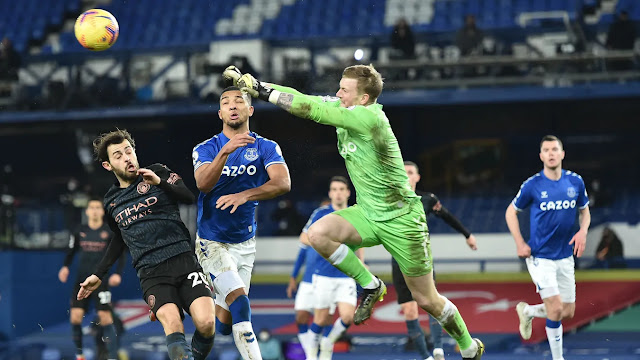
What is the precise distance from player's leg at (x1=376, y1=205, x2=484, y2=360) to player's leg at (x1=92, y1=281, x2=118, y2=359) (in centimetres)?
536

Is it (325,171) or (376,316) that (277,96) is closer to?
(376,316)

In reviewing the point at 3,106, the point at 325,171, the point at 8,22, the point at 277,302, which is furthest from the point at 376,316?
the point at 8,22

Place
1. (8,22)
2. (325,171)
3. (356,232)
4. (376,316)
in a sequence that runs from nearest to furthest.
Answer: (356,232)
(376,316)
(325,171)
(8,22)

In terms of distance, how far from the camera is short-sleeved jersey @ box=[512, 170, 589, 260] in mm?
9281

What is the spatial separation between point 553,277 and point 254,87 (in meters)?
4.38

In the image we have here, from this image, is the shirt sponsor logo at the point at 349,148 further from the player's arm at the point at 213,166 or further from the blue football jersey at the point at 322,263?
the blue football jersey at the point at 322,263

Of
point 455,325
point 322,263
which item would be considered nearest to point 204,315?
point 455,325

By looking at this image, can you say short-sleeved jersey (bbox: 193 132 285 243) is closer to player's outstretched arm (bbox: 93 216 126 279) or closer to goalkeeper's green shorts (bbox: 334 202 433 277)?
player's outstretched arm (bbox: 93 216 126 279)

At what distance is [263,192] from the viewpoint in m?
6.89

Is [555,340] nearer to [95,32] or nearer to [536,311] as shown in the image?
[536,311]

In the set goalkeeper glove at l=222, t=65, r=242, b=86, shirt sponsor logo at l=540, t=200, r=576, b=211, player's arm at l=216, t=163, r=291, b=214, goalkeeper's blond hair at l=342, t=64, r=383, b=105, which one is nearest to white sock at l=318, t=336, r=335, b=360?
shirt sponsor logo at l=540, t=200, r=576, b=211

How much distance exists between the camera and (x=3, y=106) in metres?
18.0

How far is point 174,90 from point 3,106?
3.68 meters

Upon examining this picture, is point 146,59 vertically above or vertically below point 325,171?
above
